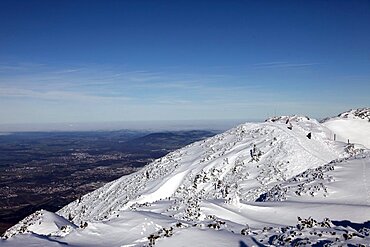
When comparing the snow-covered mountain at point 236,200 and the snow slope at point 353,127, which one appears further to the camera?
the snow slope at point 353,127

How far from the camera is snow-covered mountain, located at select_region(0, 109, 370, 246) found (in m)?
15.1

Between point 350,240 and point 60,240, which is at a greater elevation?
point 350,240

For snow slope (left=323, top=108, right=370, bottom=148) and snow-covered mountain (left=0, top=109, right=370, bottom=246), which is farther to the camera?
snow slope (left=323, top=108, right=370, bottom=148)

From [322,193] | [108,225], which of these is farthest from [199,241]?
[322,193]

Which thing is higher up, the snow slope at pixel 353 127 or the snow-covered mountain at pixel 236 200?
the snow slope at pixel 353 127

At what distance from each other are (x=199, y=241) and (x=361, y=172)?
752 inches

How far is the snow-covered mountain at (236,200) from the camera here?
15094 millimetres

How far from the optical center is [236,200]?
74.3ft

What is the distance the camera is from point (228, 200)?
2322 centimetres

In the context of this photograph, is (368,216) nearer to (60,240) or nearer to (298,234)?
(298,234)

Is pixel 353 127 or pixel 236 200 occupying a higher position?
pixel 353 127

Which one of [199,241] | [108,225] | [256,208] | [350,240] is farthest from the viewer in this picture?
[256,208]

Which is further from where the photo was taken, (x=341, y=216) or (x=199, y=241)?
(x=341, y=216)

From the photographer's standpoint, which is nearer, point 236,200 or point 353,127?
point 236,200
